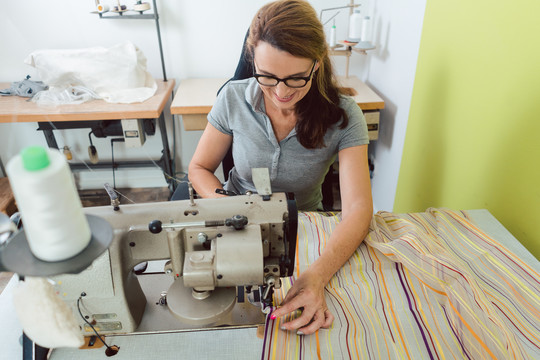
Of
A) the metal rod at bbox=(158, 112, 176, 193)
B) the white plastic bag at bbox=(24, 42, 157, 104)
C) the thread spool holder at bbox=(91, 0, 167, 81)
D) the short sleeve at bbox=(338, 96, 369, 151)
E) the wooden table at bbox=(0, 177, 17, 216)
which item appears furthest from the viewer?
the metal rod at bbox=(158, 112, 176, 193)

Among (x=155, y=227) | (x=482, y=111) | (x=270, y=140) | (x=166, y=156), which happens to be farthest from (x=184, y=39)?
(x=155, y=227)

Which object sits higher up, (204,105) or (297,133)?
(297,133)

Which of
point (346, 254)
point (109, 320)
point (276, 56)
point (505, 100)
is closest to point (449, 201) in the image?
point (505, 100)

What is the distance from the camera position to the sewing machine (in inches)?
27.8

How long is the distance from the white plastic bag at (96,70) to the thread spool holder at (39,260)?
1.72 metres

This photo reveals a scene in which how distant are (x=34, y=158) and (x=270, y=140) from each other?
939 mm

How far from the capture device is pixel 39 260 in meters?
0.46

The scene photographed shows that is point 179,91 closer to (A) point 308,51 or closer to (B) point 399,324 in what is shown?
(A) point 308,51

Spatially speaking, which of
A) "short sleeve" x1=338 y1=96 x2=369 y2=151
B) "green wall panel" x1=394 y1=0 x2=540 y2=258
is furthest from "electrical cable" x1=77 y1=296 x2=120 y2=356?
"green wall panel" x1=394 y1=0 x2=540 y2=258

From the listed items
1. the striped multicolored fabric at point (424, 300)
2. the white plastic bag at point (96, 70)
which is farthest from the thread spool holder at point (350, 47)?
the striped multicolored fabric at point (424, 300)

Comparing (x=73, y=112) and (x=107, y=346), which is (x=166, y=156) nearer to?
(x=73, y=112)

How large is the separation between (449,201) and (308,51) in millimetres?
852

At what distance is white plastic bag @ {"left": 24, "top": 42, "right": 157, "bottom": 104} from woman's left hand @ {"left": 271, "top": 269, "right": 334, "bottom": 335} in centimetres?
161

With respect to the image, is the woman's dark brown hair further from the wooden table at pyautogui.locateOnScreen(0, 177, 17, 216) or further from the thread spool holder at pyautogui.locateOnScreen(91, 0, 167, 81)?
the thread spool holder at pyautogui.locateOnScreen(91, 0, 167, 81)
